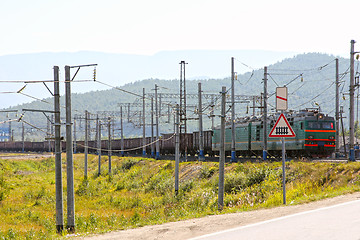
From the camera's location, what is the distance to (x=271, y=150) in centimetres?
4241

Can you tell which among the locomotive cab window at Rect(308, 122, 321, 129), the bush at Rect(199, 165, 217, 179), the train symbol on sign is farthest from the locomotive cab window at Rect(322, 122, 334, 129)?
the train symbol on sign

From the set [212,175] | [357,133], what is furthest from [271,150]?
[357,133]

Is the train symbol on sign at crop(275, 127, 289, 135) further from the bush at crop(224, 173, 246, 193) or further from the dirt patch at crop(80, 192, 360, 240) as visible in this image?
the bush at crop(224, 173, 246, 193)

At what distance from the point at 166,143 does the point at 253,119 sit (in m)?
26.2

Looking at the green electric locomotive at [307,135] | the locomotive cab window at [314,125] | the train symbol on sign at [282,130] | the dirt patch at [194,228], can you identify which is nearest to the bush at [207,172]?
the green electric locomotive at [307,135]

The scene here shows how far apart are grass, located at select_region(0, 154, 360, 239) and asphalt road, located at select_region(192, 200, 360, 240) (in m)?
3.86

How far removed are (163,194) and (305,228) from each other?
30.8 m

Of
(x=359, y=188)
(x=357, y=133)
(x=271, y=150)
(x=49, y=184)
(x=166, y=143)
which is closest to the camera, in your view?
(x=359, y=188)

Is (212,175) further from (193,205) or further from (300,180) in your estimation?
(300,180)

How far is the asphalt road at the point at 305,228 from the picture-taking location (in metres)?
9.54

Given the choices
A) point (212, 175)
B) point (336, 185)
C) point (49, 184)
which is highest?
point (336, 185)

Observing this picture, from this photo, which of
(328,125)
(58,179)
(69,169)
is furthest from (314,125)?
(58,179)

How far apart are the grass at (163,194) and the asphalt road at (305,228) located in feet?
12.6

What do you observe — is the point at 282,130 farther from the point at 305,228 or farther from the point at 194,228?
the point at 305,228
